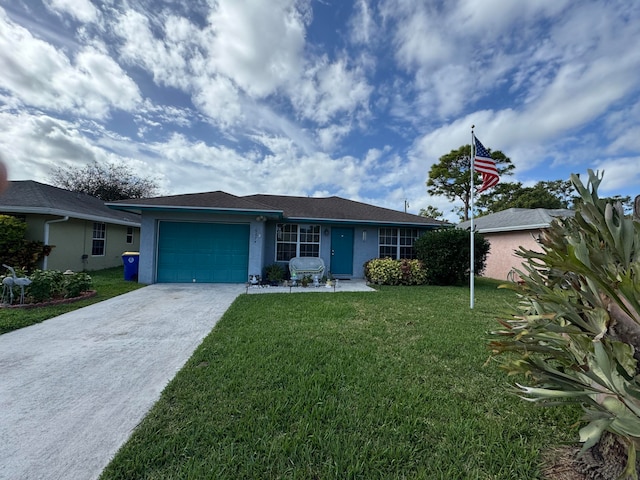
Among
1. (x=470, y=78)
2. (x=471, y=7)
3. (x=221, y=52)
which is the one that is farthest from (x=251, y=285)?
(x=470, y=78)

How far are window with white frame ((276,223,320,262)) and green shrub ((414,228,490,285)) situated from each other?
4.40 m

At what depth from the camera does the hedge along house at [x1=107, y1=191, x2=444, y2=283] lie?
918 cm

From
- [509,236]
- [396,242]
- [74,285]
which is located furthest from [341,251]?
[74,285]

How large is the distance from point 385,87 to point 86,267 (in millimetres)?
15046

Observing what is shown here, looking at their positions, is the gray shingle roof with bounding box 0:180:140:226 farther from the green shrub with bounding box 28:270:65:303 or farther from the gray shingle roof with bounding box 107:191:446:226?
the green shrub with bounding box 28:270:65:303

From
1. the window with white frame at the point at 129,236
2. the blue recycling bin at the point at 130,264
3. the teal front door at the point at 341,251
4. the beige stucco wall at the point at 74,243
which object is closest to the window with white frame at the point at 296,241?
the teal front door at the point at 341,251

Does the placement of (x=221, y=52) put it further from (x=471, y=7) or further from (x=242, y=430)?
(x=242, y=430)

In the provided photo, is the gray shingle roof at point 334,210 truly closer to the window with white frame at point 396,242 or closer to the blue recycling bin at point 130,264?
the window with white frame at point 396,242

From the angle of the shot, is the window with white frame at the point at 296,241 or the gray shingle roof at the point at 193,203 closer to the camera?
the gray shingle roof at the point at 193,203

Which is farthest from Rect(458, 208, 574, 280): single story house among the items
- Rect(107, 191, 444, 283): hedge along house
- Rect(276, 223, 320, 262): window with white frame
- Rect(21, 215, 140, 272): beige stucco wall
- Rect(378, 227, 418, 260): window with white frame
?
Rect(21, 215, 140, 272): beige stucco wall

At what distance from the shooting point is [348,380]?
302 centimetres

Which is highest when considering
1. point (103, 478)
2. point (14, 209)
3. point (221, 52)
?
point (221, 52)

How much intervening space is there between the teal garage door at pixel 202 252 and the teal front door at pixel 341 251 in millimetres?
3772

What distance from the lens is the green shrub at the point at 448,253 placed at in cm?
1005
